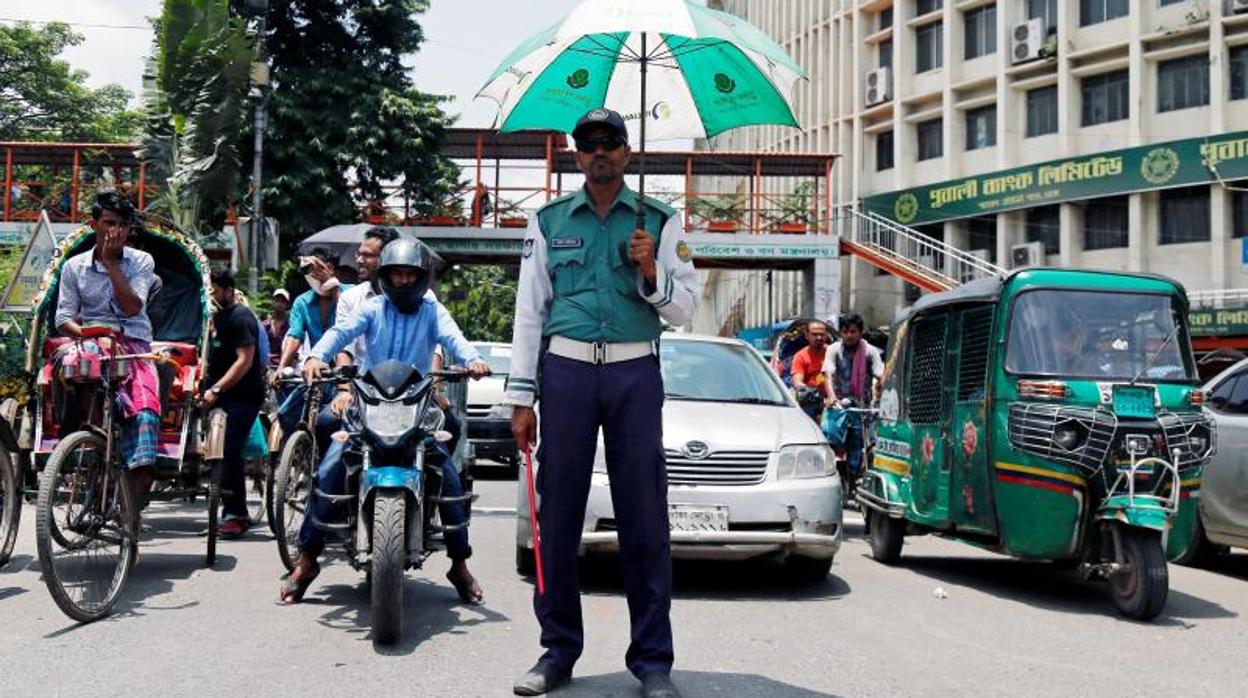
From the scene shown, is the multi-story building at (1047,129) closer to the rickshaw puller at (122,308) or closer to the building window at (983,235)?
the building window at (983,235)

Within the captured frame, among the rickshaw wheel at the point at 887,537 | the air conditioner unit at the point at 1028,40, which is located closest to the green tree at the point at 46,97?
the air conditioner unit at the point at 1028,40

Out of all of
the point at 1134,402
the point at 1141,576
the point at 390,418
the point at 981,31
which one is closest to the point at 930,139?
the point at 981,31

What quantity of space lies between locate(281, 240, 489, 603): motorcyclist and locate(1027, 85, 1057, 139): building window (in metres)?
33.6

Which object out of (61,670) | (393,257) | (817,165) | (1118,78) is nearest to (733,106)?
(393,257)

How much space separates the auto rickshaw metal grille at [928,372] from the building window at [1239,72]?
27.0 meters

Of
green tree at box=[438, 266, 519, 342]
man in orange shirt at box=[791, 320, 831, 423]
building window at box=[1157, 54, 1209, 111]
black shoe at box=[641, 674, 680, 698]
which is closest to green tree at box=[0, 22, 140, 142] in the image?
green tree at box=[438, 266, 519, 342]

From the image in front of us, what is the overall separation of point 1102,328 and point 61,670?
5.78 m

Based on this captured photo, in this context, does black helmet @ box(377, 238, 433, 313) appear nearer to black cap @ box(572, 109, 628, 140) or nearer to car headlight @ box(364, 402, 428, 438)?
car headlight @ box(364, 402, 428, 438)

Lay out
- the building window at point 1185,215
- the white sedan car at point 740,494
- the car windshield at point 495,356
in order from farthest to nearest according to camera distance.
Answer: the building window at point 1185,215
the car windshield at point 495,356
the white sedan car at point 740,494

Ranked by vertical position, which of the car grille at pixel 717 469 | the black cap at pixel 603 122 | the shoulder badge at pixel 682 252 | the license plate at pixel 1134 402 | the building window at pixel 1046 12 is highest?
the building window at pixel 1046 12

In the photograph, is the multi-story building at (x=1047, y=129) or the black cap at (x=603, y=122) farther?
the multi-story building at (x=1047, y=129)

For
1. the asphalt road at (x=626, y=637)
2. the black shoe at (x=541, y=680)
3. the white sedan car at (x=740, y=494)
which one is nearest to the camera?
the black shoe at (x=541, y=680)

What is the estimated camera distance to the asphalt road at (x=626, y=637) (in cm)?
498

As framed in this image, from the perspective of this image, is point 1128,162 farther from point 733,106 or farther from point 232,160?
point 733,106
